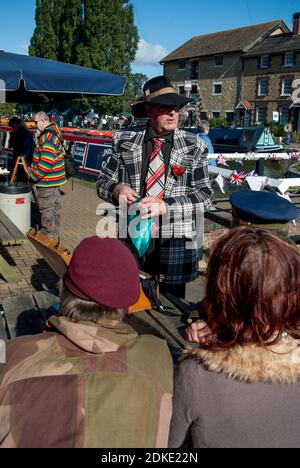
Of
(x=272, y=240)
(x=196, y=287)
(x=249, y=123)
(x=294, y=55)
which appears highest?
(x=294, y=55)

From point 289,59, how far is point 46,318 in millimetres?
47228

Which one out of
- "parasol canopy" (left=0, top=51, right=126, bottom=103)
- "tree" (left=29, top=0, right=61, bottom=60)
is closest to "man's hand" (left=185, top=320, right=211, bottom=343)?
"parasol canopy" (left=0, top=51, right=126, bottom=103)

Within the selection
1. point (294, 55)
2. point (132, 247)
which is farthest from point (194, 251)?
point (294, 55)

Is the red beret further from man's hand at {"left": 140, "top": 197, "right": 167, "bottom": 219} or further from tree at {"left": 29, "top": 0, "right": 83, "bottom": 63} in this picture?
tree at {"left": 29, "top": 0, "right": 83, "bottom": 63}

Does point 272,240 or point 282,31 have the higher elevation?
point 282,31

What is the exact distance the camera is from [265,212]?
93.3 inches

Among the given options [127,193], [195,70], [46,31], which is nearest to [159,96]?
[127,193]

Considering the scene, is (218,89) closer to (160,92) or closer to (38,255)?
(38,255)

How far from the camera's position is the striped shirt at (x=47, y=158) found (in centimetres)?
616

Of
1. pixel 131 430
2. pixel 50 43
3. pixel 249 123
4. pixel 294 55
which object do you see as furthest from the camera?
pixel 50 43

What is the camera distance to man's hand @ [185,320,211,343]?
1.51m

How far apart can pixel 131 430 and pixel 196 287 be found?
366 centimetres
